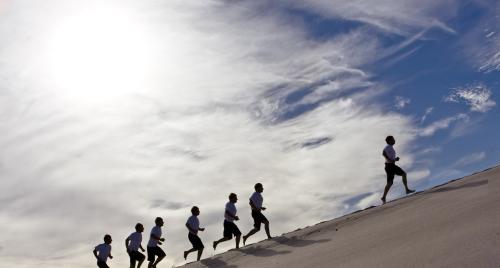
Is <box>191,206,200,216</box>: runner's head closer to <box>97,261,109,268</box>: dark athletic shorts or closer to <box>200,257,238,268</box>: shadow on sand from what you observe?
<box>200,257,238,268</box>: shadow on sand

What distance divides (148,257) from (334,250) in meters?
6.52

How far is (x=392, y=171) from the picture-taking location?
1361cm

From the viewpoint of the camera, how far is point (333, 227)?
1143 cm

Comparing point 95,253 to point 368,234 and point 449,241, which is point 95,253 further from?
point 449,241

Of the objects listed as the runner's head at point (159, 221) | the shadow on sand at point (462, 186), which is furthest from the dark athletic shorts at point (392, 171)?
the runner's head at point (159, 221)

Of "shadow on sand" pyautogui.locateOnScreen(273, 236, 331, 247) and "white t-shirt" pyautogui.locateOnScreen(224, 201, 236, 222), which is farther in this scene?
"white t-shirt" pyautogui.locateOnScreen(224, 201, 236, 222)

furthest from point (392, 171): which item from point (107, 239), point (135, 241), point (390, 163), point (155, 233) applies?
point (107, 239)

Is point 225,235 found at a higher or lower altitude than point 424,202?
higher

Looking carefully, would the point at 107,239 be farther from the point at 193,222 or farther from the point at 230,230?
the point at 230,230

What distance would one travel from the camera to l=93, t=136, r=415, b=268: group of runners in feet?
43.5

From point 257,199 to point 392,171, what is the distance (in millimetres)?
3561

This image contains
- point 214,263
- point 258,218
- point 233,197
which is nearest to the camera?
point 214,263

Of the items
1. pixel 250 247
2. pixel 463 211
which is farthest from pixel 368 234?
pixel 250 247

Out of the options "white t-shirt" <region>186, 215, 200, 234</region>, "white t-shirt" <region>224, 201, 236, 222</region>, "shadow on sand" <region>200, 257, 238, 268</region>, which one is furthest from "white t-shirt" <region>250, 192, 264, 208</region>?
"shadow on sand" <region>200, 257, 238, 268</region>
